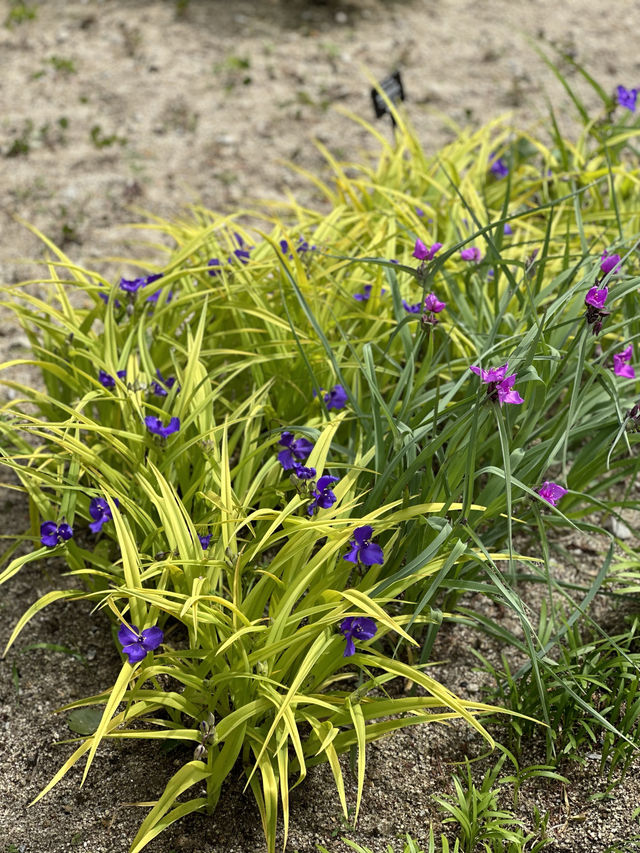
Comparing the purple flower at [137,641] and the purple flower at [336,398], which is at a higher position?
the purple flower at [336,398]

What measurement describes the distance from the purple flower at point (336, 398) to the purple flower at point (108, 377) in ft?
1.80

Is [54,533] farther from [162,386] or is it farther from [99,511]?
[162,386]

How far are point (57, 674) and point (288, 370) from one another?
0.94 meters

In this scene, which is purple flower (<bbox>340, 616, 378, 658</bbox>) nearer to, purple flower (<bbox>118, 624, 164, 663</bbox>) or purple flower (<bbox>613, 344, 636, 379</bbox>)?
purple flower (<bbox>118, 624, 164, 663</bbox>)

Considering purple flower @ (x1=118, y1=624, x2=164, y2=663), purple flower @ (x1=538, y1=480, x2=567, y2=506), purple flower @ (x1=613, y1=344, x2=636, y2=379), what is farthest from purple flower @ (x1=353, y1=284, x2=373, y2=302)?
purple flower @ (x1=118, y1=624, x2=164, y2=663)

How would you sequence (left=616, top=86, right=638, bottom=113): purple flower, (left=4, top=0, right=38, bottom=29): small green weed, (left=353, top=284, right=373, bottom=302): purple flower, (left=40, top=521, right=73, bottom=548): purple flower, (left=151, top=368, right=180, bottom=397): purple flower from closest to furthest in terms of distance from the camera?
(left=40, top=521, right=73, bottom=548): purple flower, (left=151, top=368, right=180, bottom=397): purple flower, (left=353, top=284, right=373, bottom=302): purple flower, (left=616, top=86, right=638, bottom=113): purple flower, (left=4, top=0, right=38, bottom=29): small green weed

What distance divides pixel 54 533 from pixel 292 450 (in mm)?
559

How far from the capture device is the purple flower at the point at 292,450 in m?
1.88

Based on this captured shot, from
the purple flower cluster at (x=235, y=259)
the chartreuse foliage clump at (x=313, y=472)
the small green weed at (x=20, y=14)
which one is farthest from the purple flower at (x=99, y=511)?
the small green weed at (x=20, y=14)

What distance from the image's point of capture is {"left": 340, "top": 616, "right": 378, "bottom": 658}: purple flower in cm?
159

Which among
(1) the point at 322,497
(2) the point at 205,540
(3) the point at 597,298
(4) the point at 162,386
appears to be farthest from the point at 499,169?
(2) the point at 205,540

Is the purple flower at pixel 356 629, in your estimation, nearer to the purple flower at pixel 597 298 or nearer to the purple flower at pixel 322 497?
the purple flower at pixel 322 497

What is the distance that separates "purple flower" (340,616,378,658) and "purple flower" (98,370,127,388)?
944 millimetres

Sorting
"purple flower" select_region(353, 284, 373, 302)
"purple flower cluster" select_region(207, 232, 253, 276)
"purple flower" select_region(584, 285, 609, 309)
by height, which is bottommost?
"purple flower" select_region(353, 284, 373, 302)
